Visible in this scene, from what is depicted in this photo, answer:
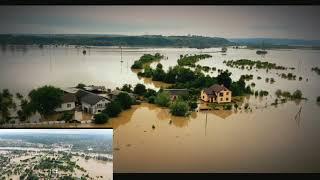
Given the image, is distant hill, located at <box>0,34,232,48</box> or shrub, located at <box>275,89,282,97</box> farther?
shrub, located at <box>275,89,282,97</box>

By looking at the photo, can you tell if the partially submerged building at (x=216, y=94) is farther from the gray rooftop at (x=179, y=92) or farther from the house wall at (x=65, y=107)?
the house wall at (x=65, y=107)

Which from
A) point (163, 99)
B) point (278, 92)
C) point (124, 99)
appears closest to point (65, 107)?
point (124, 99)

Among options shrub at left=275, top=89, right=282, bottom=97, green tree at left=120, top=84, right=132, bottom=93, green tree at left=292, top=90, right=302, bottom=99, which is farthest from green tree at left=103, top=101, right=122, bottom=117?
green tree at left=292, top=90, right=302, bottom=99

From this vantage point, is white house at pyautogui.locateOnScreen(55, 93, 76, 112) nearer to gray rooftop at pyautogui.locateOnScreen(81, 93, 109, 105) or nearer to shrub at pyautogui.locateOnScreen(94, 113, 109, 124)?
gray rooftop at pyautogui.locateOnScreen(81, 93, 109, 105)

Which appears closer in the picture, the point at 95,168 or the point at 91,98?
the point at 95,168

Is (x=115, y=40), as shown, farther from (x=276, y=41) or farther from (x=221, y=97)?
(x=276, y=41)
